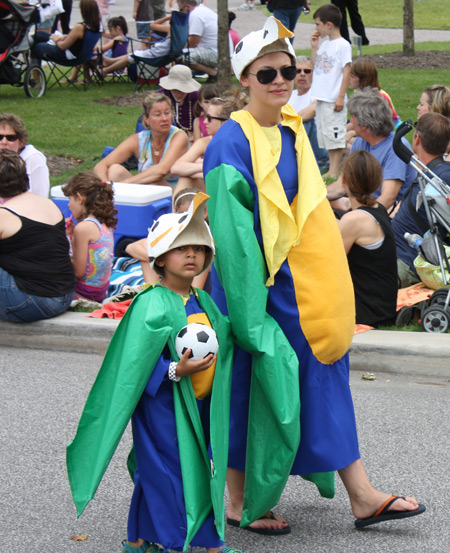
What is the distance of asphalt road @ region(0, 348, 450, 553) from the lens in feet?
12.9

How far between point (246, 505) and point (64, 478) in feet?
3.78

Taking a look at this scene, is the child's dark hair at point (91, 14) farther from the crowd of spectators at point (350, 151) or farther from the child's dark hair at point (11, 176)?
the child's dark hair at point (11, 176)

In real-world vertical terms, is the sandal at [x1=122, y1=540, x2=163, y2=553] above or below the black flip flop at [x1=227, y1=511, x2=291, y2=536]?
above

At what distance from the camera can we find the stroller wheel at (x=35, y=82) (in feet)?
48.1

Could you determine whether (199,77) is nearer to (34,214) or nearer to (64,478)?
(34,214)

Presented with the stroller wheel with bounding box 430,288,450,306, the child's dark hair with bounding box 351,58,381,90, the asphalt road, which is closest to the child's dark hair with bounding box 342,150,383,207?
the stroller wheel with bounding box 430,288,450,306

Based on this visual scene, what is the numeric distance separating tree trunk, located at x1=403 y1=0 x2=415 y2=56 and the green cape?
42.6 ft

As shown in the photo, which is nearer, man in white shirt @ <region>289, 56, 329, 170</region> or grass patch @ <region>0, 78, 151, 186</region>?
man in white shirt @ <region>289, 56, 329, 170</region>

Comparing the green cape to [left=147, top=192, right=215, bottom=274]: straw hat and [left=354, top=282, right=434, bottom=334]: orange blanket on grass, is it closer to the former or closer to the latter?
[left=147, top=192, right=215, bottom=274]: straw hat

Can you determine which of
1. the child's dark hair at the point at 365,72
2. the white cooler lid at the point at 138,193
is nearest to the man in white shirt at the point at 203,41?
the child's dark hair at the point at 365,72

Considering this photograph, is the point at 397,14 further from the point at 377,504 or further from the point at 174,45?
the point at 377,504

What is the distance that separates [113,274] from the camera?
7.69 m

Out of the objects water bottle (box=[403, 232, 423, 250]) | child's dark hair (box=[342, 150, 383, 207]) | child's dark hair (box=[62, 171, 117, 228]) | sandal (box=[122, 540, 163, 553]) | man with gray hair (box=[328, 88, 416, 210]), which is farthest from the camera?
man with gray hair (box=[328, 88, 416, 210])

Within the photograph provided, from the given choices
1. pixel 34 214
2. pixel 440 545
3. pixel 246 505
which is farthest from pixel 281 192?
pixel 34 214
